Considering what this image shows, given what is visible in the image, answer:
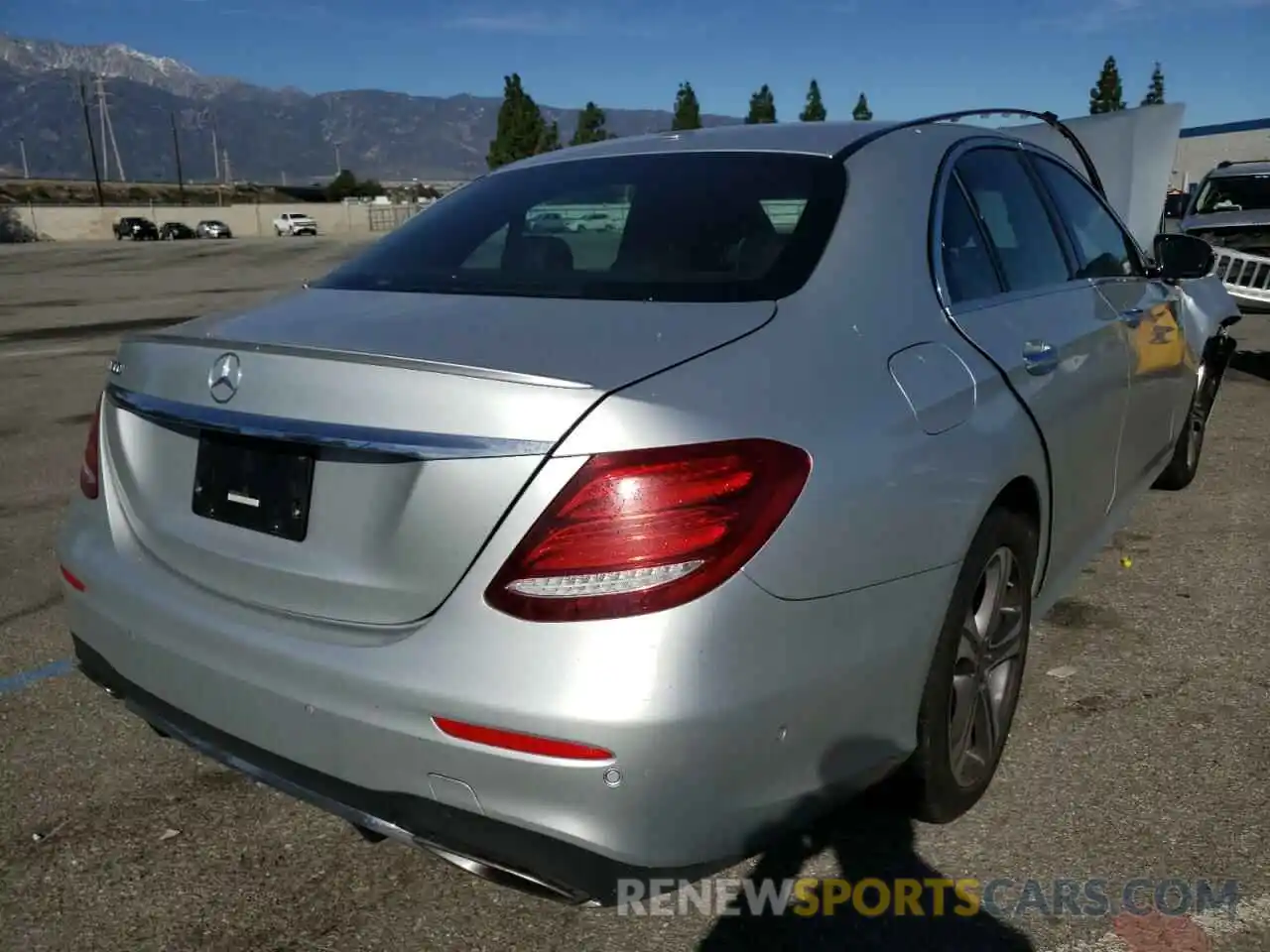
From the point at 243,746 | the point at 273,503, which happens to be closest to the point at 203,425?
the point at 273,503

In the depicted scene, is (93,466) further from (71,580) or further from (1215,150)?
(1215,150)

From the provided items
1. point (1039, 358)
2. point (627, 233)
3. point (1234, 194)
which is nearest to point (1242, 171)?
point (1234, 194)

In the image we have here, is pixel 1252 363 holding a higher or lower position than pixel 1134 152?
lower

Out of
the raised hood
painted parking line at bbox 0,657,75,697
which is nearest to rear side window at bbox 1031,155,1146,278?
painted parking line at bbox 0,657,75,697

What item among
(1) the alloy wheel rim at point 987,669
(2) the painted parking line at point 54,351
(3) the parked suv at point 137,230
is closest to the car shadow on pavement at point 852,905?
(1) the alloy wheel rim at point 987,669

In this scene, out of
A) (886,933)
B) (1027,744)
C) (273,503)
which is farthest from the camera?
(1027,744)

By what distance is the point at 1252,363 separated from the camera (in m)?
9.84

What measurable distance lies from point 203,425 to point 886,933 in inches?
67.3

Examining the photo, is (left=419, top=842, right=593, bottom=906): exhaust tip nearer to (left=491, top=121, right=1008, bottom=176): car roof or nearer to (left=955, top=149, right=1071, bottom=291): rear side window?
(left=491, top=121, right=1008, bottom=176): car roof

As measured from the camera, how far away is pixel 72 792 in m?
2.85

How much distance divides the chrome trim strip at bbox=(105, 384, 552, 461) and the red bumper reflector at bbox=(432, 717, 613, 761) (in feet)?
1.44

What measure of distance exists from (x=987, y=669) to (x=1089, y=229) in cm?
185

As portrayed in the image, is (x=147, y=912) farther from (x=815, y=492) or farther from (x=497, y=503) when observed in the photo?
(x=815, y=492)

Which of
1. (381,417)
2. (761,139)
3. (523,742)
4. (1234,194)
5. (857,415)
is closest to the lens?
(523,742)
